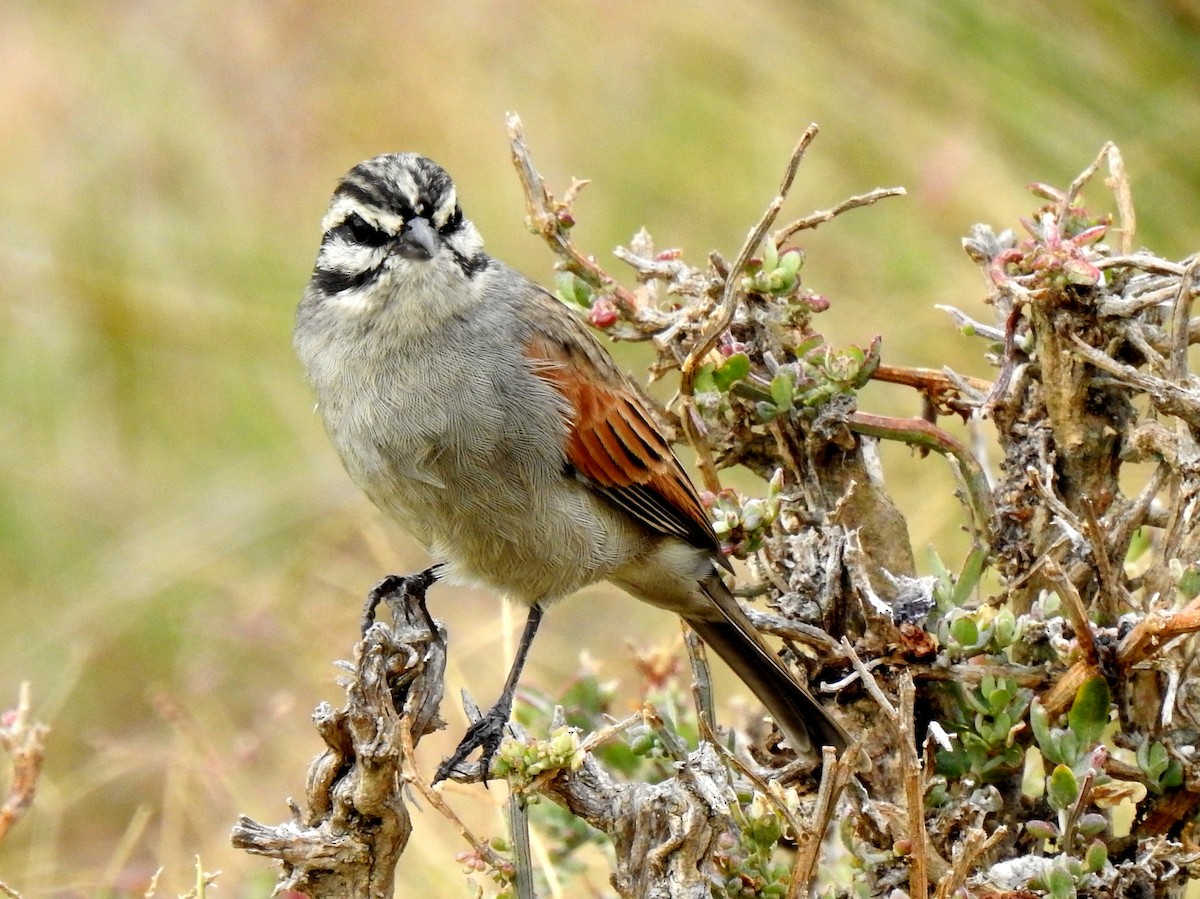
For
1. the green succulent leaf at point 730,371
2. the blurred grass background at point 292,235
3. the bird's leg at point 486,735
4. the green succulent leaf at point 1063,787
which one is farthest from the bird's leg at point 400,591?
the green succulent leaf at point 1063,787

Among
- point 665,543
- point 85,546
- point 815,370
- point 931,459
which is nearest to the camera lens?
point 815,370

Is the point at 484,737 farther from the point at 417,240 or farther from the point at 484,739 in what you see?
the point at 417,240

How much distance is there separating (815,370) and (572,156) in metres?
4.35

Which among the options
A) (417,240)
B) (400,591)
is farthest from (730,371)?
(400,591)

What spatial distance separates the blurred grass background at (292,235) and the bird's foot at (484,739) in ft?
1.00

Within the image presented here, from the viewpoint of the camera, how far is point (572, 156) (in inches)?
276

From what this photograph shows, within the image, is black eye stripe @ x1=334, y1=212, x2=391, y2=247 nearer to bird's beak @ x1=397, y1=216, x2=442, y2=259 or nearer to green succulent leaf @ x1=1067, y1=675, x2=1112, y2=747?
bird's beak @ x1=397, y1=216, x2=442, y2=259

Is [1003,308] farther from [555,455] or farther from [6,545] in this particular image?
[6,545]

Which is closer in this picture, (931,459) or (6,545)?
(931,459)

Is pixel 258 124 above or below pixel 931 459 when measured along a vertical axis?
above

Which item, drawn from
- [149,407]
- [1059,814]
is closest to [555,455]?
[1059,814]

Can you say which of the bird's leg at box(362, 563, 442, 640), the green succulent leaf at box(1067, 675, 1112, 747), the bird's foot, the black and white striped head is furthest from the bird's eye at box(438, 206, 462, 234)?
the green succulent leaf at box(1067, 675, 1112, 747)

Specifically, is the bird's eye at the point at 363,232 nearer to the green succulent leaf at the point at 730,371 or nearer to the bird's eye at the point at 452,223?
the bird's eye at the point at 452,223

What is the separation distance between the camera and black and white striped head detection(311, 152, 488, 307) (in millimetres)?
3264
